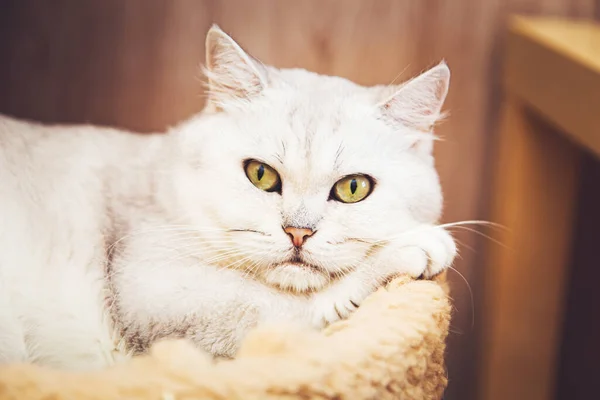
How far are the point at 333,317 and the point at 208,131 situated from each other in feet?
0.65

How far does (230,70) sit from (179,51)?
0.79 ft

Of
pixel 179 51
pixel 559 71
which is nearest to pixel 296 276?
pixel 179 51

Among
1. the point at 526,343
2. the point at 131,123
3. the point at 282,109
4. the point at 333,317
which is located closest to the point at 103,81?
the point at 131,123

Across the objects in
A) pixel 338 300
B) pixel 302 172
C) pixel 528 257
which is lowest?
pixel 528 257

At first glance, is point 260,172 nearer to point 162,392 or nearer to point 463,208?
point 162,392

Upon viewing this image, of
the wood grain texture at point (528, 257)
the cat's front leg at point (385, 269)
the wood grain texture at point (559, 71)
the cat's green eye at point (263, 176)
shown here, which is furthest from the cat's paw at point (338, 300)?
the wood grain texture at point (528, 257)

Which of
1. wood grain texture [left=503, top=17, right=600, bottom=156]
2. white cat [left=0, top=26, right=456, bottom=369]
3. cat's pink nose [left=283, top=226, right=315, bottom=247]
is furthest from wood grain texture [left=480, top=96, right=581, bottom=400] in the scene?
cat's pink nose [left=283, top=226, right=315, bottom=247]

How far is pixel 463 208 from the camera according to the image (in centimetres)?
88

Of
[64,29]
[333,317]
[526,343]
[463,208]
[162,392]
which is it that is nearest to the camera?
[162,392]

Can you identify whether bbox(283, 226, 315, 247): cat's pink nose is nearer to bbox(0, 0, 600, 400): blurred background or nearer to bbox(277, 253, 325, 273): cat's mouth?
bbox(277, 253, 325, 273): cat's mouth

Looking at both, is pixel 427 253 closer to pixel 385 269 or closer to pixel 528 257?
pixel 385 269

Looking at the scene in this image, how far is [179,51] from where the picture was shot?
73 centimetres

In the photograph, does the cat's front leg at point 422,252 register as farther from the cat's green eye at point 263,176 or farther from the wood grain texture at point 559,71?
the wood grain texture at point 559,71

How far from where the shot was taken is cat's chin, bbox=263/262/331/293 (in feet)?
1.68
